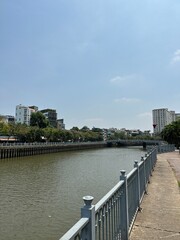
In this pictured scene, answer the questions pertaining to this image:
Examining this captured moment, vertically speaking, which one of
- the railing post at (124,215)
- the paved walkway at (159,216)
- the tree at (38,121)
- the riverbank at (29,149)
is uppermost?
the tree at (38,121)

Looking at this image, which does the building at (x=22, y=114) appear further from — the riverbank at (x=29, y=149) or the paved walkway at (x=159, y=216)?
the paved walkway at (x=159, y=216)

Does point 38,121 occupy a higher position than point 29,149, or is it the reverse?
point 38,121

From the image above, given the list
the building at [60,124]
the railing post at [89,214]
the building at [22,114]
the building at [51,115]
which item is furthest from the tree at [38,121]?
the railing post at [89,214]

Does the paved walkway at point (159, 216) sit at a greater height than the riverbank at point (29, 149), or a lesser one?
greater

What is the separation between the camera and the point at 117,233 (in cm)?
371

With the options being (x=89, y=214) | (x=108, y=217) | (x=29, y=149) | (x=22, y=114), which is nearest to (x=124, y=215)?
(x=108, y=217)

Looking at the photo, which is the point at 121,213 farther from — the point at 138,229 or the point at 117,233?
the point at 138,229

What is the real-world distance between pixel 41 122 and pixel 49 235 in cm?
7899

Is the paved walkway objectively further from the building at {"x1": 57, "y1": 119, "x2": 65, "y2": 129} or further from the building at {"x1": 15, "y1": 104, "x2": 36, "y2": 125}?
the building at {"x1": 57, "y1": 119, "x2": 65, "y2": 129}

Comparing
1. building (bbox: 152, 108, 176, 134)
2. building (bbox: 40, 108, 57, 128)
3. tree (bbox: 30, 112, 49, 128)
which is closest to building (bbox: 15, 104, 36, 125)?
building (bbox: 40, 108, 57, 128)

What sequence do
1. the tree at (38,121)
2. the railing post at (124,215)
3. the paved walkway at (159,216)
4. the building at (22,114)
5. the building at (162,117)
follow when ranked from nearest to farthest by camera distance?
the railing post at (124,215)
the paved walkway at (159,216)
the tree at (38,121)
the building at (22,114)
the building at (162,117)

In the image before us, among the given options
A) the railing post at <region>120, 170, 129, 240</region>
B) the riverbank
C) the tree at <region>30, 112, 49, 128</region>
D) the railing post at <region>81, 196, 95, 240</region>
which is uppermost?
the tree at <region>30, 112, 49, 128</region>

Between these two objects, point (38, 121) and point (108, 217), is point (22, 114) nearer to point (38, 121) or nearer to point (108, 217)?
point (38, 121)

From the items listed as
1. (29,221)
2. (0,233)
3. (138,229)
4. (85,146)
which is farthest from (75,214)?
(85,146)
